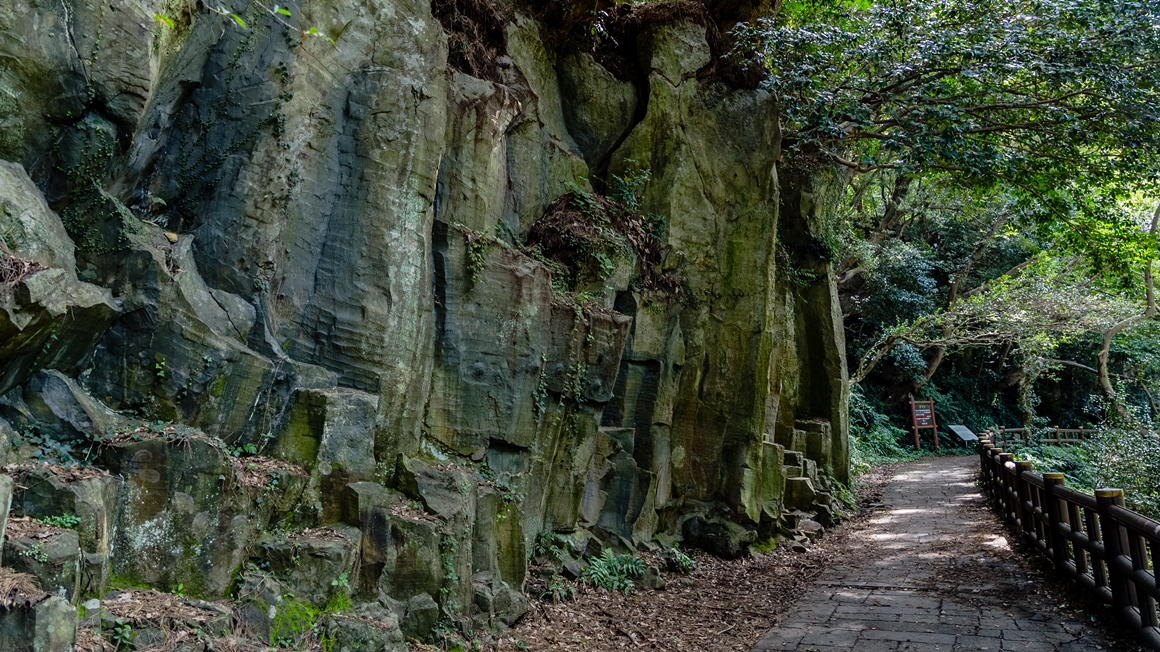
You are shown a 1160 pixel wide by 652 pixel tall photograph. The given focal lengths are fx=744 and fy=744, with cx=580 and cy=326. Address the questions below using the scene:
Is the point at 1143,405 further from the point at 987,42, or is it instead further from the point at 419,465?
the point at 419,465

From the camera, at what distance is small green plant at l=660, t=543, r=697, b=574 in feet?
33.4

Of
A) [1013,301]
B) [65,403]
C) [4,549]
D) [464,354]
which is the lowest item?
[4,549]

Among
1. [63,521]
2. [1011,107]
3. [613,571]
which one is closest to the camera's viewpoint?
[63,521]

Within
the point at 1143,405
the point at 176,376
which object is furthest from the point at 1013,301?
the point at 176,376

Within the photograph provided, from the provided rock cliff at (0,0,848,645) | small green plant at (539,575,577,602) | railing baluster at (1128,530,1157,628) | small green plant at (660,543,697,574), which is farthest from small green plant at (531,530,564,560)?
railing baluster at (1128,530,1157,628)

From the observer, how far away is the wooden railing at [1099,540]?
19.4 feet

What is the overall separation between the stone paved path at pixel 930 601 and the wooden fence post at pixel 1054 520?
0.41 m

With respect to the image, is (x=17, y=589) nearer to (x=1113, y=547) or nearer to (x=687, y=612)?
(x=687, y=612)

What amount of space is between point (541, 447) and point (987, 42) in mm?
9038

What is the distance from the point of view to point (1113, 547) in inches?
259

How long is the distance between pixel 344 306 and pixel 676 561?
235 inches

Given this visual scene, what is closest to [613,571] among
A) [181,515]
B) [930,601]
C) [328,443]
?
[930,601]

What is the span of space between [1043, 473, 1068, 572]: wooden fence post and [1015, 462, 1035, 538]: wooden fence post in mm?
1124

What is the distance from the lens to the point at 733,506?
38.1 ft
